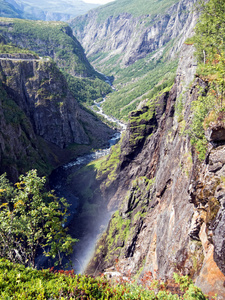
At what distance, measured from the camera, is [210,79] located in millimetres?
24516

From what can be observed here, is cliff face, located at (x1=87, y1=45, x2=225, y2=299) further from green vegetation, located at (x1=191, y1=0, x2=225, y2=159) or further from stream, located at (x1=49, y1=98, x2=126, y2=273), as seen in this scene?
stream, located at (x1=49, y1=98, x2=126, y2=273)

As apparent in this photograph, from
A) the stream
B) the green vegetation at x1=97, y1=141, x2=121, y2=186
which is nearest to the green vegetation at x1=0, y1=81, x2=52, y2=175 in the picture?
the stream

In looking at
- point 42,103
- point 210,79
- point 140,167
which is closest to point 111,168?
point 140,167

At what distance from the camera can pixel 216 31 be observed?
28062 mm

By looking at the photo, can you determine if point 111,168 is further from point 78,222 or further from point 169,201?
point 169,201

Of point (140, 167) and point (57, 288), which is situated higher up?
point (57, 288)

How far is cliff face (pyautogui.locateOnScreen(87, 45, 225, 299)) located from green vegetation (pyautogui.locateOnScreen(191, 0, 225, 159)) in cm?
177

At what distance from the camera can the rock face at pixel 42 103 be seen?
369 feet

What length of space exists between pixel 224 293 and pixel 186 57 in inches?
1593

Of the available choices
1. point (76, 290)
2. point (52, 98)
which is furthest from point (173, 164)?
point (52, 98)

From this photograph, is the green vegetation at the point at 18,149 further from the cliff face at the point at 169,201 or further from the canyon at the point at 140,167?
the cliff face at the point at 169,201

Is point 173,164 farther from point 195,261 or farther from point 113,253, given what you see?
point 113,253

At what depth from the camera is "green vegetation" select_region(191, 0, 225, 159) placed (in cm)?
1942

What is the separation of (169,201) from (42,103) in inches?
4523
